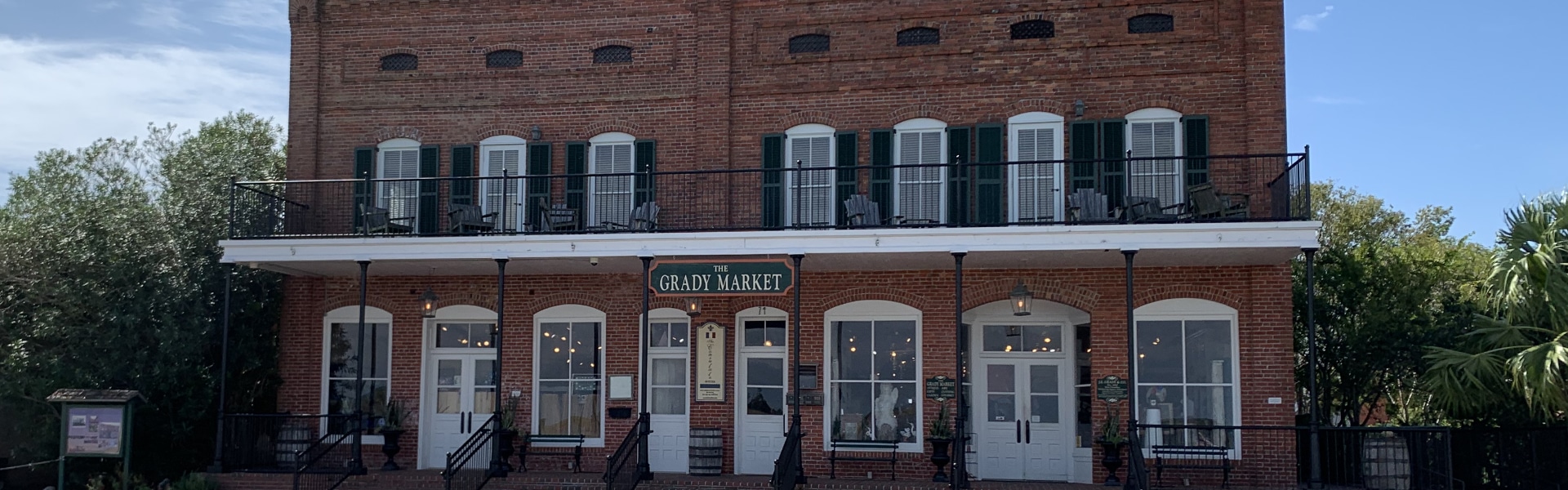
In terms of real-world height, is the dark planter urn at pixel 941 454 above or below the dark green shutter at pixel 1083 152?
below

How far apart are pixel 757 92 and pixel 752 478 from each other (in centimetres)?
504

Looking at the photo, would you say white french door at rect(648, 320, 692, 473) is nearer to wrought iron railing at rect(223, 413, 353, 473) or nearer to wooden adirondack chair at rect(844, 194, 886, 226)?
wooden adirondack chair at rect(844, 194, 886, 226)

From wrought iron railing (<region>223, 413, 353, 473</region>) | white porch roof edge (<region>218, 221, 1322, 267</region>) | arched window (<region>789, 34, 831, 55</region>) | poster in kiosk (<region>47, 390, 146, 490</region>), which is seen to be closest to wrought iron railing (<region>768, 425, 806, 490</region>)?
white porch roof edge (<region>218, 221, 1322, 267</region>)

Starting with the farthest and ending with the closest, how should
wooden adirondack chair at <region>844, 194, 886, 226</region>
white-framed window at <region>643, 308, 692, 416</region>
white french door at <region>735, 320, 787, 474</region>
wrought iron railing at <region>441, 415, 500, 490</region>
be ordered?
white-framed window at <region>643, 308, 692, 416</region> < white french door at <region>735, 320, 787, 474</region> < wooden adirondack chair at <region>844, 194, 886, 226</region> < wrought iron railing at <region>441, 415, 500, 490</region>

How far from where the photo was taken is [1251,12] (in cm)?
1628

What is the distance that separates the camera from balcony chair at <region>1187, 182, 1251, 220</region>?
14.6 metres

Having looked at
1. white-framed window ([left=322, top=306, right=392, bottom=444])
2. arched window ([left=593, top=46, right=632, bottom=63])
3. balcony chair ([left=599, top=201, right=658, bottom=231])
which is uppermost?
arched window ([left=593, top=46, right=632, bottom=63])

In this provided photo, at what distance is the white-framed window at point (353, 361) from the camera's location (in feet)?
59.5

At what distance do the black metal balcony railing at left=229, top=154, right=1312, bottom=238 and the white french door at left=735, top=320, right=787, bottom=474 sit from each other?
57.3 inches

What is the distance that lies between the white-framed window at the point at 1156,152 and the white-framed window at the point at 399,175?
946 cm

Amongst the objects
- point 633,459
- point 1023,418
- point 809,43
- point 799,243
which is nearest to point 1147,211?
point 1023,418

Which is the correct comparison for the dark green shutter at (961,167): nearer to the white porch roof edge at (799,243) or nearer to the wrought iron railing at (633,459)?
the white porch roof edge at (799,243)

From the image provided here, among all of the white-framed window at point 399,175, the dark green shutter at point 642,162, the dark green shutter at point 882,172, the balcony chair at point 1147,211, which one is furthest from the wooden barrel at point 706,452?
the balcony chair at point 1147,211

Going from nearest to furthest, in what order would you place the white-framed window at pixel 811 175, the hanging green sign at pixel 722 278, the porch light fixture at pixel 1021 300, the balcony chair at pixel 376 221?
the hanging green sign at pixel 722 278
the porch light fixture at pixel 1021 300
the balcony chair at pixel 376 221
the white-framed window at pixel 811 175
